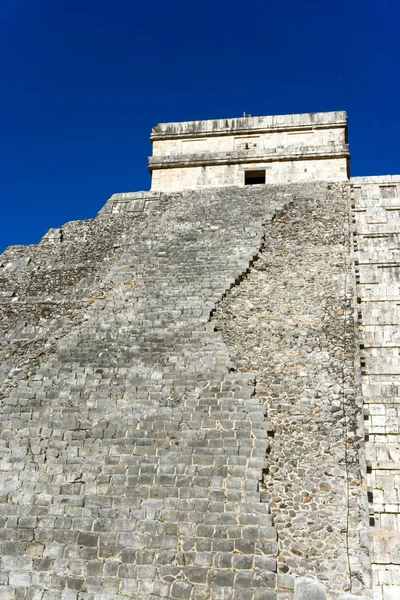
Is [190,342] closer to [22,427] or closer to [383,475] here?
[22,427]

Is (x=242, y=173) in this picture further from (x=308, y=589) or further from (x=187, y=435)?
(x=308, y=589)

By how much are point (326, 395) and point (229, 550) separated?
2.33 metres

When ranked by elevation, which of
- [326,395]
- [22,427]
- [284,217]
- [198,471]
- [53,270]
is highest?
[284,217]

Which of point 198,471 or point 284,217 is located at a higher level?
point 284,217

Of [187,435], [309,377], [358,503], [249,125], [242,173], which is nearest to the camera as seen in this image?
[358,503]

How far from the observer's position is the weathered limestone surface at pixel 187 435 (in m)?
6.05

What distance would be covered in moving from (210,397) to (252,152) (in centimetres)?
665

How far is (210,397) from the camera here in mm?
7512

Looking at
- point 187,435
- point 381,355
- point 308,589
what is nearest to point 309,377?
point 381,355

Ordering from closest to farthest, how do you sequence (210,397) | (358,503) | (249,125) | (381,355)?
(358,503), (210,397), (381,355), (249,125)

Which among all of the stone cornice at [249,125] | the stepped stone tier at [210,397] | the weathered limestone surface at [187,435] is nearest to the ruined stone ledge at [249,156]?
the stepped stone tier at [210,397]

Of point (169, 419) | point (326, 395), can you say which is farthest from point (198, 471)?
point (326, 395)

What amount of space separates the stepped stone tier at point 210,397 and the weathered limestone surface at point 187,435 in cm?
2

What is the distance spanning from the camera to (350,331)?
8.26 m
